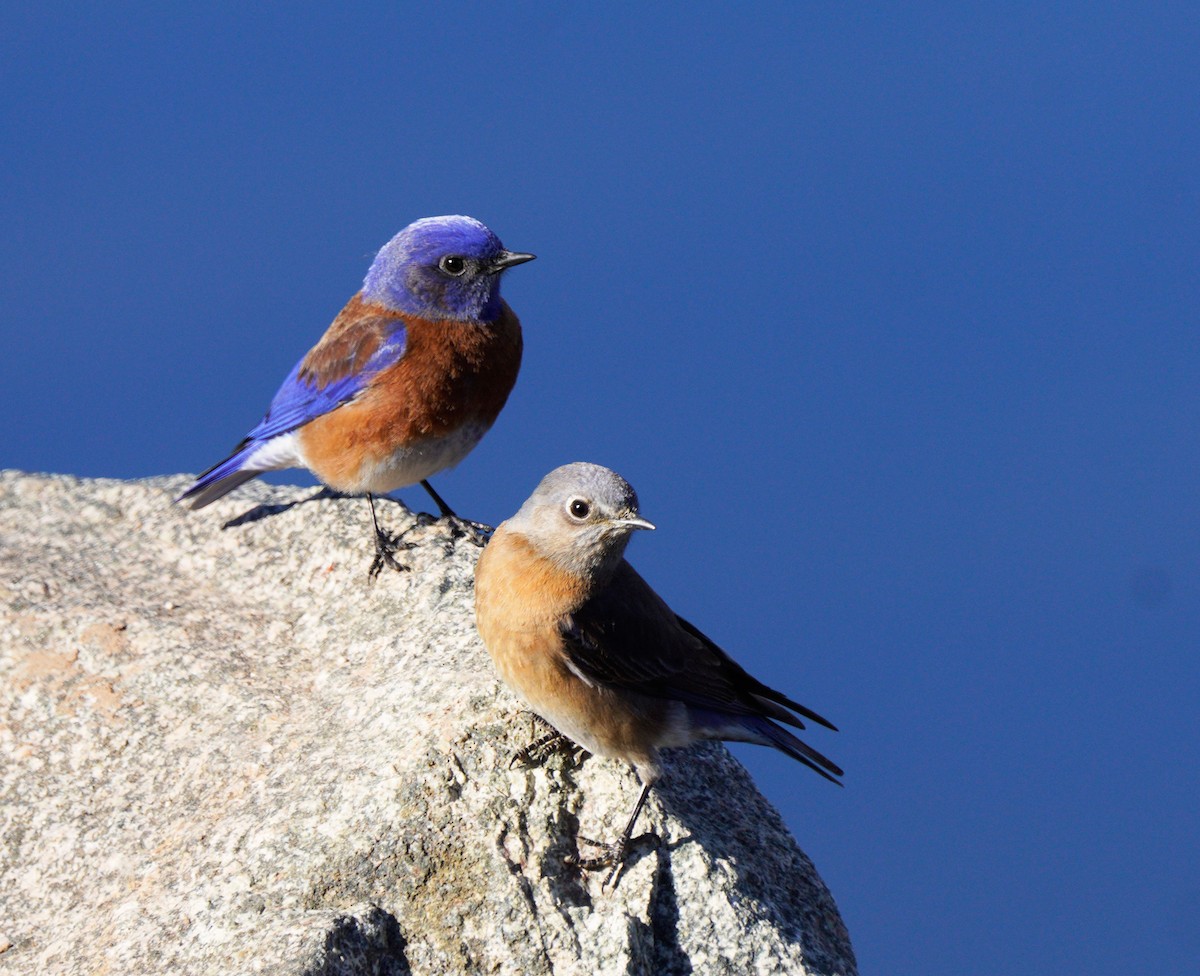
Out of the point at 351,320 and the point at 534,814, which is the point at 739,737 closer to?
the point at 534,814

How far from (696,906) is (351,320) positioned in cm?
362

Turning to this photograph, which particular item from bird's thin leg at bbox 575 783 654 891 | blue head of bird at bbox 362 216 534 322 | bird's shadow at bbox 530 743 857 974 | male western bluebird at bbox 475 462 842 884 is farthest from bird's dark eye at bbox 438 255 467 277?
bird's thin leg at bbox 575 783 654 891

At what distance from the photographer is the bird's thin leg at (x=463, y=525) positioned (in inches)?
270

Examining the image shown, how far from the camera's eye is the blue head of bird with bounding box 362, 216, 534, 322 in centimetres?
696

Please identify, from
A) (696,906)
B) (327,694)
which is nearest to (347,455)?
(327,694)

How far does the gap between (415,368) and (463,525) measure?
796mm

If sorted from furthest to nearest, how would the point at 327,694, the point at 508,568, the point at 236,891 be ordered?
the point at 327,694 < the point at 508,568 < the point at 236,891

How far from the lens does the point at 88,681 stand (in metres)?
6.13

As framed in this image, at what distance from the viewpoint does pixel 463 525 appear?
23.0 feet

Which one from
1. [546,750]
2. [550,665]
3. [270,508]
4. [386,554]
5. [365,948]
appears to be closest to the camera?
[365,948]

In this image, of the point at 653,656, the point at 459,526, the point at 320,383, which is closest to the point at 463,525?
the point at 459,526

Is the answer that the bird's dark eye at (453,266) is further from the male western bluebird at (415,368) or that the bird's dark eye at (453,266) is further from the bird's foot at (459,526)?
the bird's foot at (459,526)

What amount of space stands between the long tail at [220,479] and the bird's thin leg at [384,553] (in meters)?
1.04

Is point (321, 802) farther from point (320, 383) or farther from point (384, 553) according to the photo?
point (320, 383)
